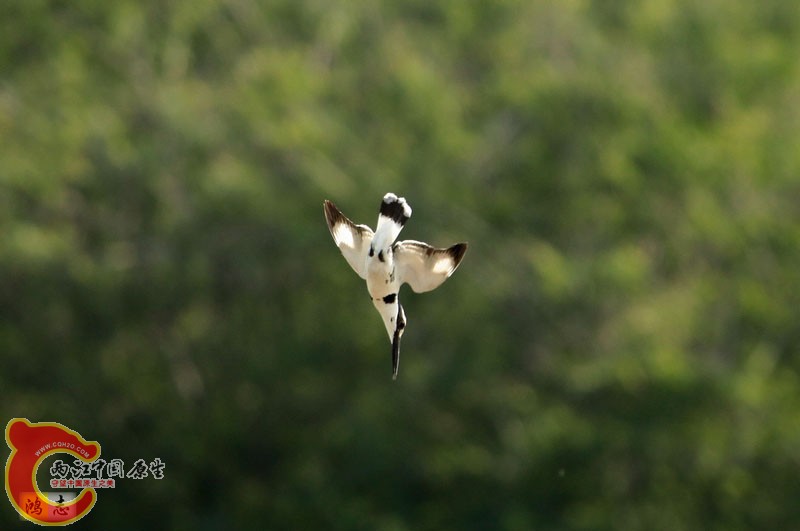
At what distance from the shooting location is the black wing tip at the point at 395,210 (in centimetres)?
366

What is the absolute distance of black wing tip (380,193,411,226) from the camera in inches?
144

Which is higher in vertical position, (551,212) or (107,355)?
(551,212)

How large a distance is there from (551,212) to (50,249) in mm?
5632

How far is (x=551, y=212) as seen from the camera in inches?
692

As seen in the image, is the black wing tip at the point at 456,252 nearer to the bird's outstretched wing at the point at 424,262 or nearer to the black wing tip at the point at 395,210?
the bird's outstretched wing at the point at 424,262

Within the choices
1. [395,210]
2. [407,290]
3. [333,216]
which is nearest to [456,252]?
[395,210]

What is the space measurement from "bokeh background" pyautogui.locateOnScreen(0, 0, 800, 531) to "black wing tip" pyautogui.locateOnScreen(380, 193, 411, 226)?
39.6 feet

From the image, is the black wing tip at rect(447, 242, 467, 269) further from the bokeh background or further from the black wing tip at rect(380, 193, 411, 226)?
the bokeh background

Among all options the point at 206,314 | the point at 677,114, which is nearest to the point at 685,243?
the point at 677,114

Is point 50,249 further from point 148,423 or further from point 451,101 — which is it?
point 451,101

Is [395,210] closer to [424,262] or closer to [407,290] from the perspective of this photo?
[424,262]

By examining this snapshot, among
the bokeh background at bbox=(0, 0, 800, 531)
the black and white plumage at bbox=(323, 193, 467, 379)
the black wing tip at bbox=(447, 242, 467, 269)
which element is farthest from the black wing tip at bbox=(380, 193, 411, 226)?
the bokeh background at bbox=(0, 0, 800, 531)

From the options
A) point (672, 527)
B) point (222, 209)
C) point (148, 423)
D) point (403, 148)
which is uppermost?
point (403, 148)

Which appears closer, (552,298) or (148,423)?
(552,298)
